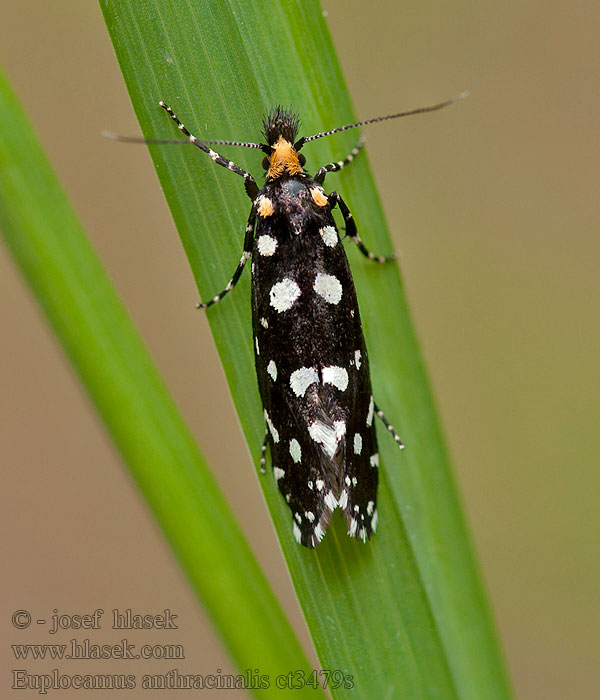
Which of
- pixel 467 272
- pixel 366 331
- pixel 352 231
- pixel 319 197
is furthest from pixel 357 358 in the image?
pixel 467 272

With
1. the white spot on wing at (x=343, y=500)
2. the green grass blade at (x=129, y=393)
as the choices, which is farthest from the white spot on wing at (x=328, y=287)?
the green grass blade at (x=129, y=393)

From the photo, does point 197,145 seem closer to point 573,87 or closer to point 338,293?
point 338,293

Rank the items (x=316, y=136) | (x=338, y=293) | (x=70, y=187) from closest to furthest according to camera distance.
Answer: (x=316, y=136) < (x=338, y=293) < (x=70, y=187)

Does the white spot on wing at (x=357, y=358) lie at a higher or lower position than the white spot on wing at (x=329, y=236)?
lower

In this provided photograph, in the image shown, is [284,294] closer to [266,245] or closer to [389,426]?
[266,245]

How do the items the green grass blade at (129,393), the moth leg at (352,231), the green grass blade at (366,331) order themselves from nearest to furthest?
1. the green grass blade at (129,393)
2. the green grass blade at (366,331)
3. the moth leg at (352,231)

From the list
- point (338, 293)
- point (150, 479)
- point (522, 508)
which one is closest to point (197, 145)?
point (338, 293)

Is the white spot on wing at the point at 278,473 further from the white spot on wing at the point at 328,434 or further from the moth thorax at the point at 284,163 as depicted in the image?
the moth thorax at the point at 284,163
